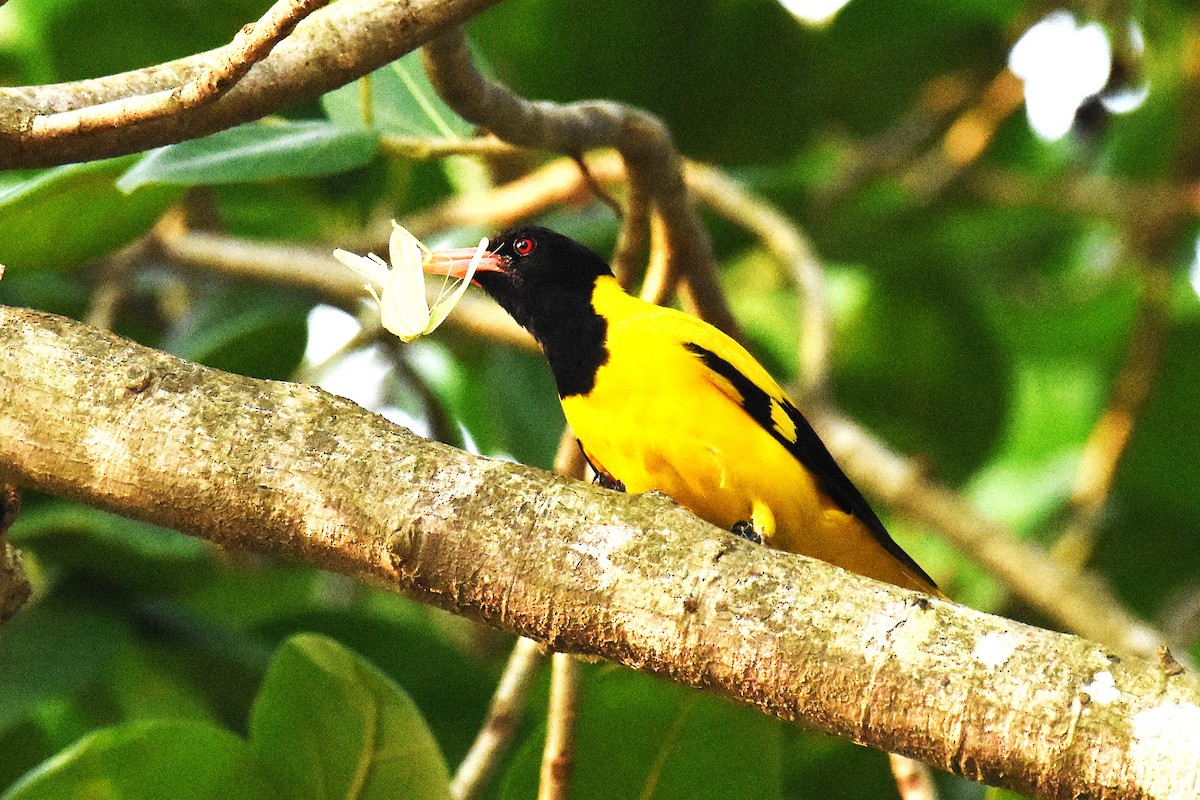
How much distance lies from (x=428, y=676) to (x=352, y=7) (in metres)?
1.98

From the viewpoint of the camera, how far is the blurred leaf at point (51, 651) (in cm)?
302

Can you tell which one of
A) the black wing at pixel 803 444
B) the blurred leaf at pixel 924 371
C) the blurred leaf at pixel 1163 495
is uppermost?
the blurred leaf at pixel 1163 495

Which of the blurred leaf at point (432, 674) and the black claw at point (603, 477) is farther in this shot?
the blurred leaf at point (432, 674)

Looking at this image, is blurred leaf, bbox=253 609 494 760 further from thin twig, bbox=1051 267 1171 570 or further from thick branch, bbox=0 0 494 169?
thin twig, bbox=1051 267 1171 570

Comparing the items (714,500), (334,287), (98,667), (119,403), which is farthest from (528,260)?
(119,403)

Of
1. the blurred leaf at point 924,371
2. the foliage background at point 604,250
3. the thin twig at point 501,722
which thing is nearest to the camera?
the foliage background at point 604,250

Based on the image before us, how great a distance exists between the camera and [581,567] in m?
1.61

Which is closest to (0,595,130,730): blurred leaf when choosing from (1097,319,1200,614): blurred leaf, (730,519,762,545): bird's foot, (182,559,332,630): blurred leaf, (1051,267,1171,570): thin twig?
(182,559,332,630): blurred leaf

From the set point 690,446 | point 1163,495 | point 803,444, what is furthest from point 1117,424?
point 690,446

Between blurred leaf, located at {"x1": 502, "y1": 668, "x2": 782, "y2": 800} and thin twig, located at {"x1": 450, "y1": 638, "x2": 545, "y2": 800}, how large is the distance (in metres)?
0.24

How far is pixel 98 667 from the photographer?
10.3 ft

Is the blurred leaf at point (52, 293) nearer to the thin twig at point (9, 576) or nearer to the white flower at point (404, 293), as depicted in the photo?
the white flower at point (404, 293)

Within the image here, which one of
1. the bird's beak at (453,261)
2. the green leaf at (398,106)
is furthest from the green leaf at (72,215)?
the bird's beak at (453,261)

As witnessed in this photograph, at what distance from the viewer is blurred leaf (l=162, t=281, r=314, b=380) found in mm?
3557
